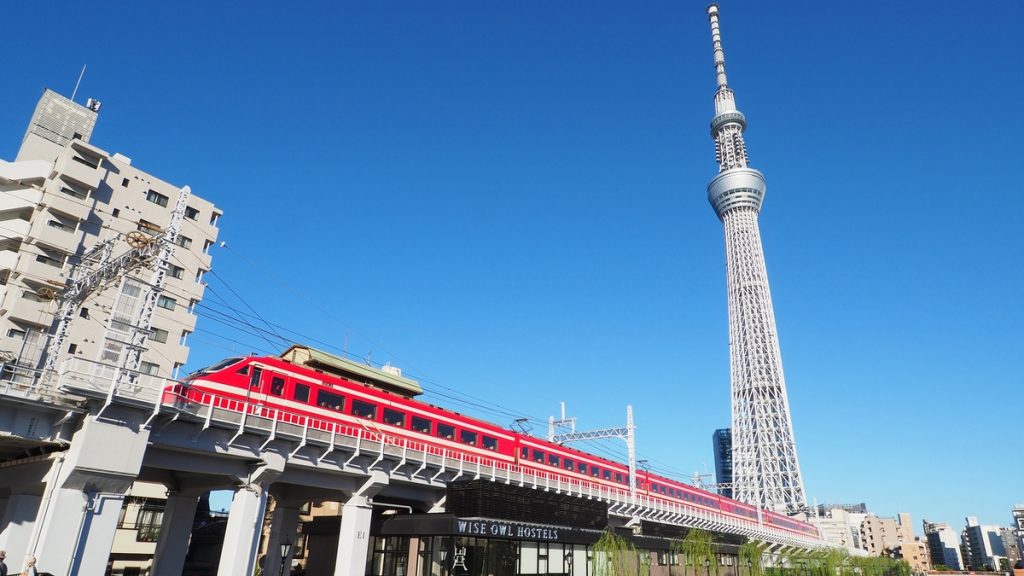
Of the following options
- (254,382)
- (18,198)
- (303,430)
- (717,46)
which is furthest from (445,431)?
(717,46)

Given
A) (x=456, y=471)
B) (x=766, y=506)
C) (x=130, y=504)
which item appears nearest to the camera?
(x=456, y=471)

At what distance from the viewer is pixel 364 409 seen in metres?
37.3

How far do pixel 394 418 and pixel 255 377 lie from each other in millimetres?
9566

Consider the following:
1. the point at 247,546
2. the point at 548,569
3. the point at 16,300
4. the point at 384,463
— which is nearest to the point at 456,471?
the point at 384,463

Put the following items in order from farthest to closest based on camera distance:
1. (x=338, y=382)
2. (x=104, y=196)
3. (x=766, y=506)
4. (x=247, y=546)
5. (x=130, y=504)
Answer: (x=766, y=506) → (x=130, y=504) → (x=104, y=196) → (x=338, y=382) → (x=247, y=546)

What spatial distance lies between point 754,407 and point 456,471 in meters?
86.8

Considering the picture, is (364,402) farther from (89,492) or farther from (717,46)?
(717,46)

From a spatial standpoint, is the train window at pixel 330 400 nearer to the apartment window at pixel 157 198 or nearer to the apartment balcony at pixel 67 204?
the apartment balcony at pixel 67 204

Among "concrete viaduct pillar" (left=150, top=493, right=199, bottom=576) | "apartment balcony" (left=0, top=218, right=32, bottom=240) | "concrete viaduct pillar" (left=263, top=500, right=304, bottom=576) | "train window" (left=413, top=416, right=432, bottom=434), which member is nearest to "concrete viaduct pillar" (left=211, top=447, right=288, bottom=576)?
"concrete viaduct pillar" (left=150, top=493, right=199, bottom=576)

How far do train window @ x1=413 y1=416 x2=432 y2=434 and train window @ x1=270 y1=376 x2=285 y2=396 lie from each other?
9.60 meters

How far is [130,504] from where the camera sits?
174 feet

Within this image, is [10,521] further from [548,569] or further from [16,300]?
[548,569]

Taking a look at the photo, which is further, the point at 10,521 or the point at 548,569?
the point at 548,569

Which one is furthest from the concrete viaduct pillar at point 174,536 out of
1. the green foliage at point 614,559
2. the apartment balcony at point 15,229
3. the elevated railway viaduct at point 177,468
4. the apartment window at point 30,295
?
the green foliage at point 614,559
